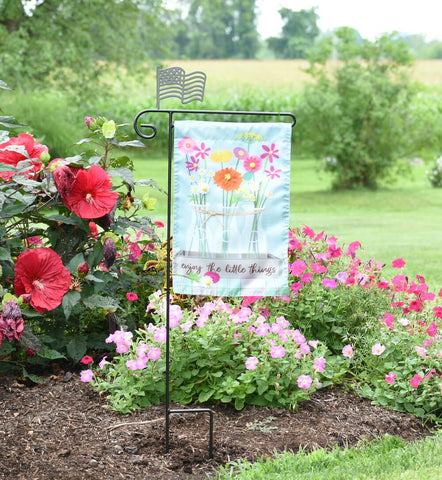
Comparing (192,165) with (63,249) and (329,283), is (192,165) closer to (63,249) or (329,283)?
(63,249)

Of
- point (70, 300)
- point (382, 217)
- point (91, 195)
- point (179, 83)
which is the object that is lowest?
point (382, 217)

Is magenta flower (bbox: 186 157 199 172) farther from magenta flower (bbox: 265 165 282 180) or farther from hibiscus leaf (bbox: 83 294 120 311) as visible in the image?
hibiscus leaf (bbox: 83 294 120 311)

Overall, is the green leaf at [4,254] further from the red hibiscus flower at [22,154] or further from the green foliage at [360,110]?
the green foliage at [360,110]

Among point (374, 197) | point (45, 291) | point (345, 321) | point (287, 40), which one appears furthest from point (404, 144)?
point (287, 40)

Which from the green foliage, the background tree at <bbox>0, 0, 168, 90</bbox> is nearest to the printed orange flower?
the green foliage

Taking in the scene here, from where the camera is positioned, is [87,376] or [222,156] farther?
[87,376]

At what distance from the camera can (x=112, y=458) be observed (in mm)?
2453

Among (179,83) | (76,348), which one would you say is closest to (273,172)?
(179,83)

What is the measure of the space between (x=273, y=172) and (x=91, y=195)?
2.66 feet

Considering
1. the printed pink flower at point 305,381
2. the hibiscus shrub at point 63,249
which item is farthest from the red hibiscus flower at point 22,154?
the printed pink flower at point 305,381

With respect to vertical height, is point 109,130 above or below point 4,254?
above

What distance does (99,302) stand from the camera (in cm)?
299

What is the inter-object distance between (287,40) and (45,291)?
43796 millimetres

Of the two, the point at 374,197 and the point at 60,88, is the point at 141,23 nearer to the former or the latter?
the point at 60,88
